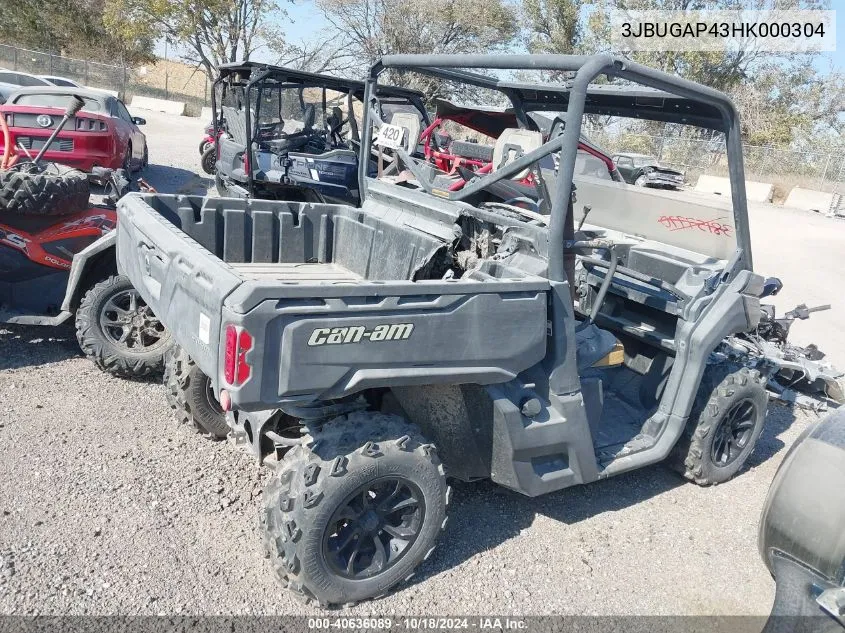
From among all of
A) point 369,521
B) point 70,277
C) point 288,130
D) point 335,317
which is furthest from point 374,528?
point 288,130

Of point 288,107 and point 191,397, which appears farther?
point 288,107

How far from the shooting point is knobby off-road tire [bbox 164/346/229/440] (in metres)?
4.09

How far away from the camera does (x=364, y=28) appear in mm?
32750

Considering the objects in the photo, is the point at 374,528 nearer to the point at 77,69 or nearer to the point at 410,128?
the point at 410,128

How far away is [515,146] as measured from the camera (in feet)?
11.2

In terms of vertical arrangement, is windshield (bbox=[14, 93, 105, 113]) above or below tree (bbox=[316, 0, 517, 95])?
below

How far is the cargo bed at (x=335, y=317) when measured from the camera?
99.2 inches

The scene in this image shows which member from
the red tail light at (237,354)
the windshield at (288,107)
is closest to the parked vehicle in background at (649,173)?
the windshield at (288,107)

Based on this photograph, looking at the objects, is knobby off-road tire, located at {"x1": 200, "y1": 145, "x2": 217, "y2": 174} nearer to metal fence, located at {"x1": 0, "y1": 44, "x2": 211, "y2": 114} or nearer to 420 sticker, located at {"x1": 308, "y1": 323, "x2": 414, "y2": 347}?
420 sticker, located at {"x1": 308, "y1": 323, "x2": 414, "y2": 347}

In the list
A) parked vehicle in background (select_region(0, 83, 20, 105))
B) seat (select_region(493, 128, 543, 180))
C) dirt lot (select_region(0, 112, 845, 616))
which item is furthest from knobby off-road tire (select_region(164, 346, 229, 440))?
parked vehicle in background (select_region(0, 83, 20, 105))

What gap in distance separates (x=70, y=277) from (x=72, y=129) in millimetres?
6004

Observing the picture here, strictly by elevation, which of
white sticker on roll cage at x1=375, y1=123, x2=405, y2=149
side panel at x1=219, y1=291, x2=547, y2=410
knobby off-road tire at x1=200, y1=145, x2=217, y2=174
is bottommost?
knobby off-road tire at x1=200, y1=145, x2=217, y2=174

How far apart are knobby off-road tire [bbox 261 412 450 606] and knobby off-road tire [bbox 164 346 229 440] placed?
51.4 inches

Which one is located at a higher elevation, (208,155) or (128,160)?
(128,160)
